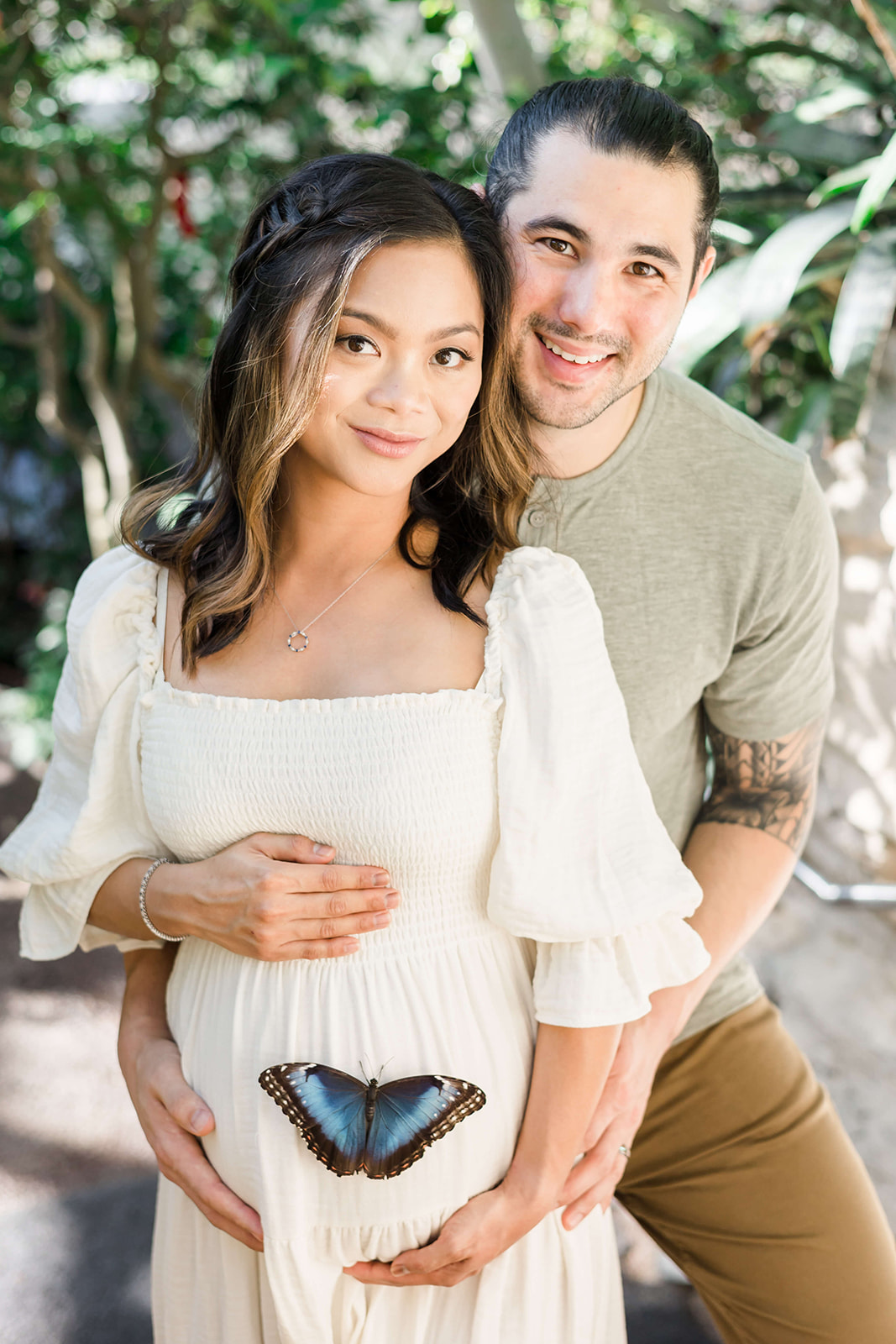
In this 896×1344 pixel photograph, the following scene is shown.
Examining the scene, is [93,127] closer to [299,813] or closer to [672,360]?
[672,360]

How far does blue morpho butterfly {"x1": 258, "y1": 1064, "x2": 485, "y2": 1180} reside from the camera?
1169mm

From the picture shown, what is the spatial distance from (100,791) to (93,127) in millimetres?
3786

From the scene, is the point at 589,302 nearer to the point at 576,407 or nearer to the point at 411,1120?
the point at 576,407

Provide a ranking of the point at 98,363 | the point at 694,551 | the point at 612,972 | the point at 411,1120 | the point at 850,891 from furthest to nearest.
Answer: the point at 98,363
the point at 850,891
the point at 694,551
the point at 612,972
the point at 411,1120

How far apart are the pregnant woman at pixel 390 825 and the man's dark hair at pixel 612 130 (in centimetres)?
19

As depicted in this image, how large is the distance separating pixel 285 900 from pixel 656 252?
1003 mm

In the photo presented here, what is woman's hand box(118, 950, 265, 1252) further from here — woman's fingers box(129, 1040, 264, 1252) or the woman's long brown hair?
the woman's long brown hair

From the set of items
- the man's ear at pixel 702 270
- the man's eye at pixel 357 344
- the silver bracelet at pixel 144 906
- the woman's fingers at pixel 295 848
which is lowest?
the silver bracelet at pixel 144 906

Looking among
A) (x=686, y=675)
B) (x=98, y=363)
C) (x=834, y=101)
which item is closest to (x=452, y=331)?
(x=686, y=675)

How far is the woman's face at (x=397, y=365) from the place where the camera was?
1.26 meters

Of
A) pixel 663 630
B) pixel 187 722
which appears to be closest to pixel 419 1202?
pixel 187 722

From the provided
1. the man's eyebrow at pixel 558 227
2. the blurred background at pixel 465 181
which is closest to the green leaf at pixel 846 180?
the blurred background at pixel 465 181

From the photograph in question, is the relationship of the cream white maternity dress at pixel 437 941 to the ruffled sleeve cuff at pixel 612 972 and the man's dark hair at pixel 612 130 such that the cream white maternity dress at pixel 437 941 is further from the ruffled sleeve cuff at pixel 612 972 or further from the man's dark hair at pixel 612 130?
the man's dark hair at pixel 612 130

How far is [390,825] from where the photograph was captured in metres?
1.26
